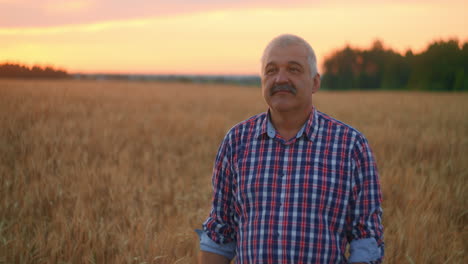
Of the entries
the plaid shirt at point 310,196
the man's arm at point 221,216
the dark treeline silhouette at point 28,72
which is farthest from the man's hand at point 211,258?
the dark treeline silhouette at point 28,72

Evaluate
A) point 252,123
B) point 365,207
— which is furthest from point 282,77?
point 365,207

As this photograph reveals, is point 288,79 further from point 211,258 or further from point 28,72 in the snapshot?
point 28,72

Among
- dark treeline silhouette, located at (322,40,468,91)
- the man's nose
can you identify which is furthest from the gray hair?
dark treeline silhouette, located at (322,40,468,91)

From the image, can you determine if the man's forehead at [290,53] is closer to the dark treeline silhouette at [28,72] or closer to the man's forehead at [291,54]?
the man's forehead at [291,54]

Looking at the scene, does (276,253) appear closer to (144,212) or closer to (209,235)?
(209,235)

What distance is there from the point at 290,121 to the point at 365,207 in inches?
19.2

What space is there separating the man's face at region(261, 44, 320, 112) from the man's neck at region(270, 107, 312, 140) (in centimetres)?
5

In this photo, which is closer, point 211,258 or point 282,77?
point 282,77

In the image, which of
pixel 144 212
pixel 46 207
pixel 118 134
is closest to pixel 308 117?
pixel 144 212

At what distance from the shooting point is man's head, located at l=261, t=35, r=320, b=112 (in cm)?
151

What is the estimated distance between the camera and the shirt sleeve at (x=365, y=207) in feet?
4.79

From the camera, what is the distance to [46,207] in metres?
3.21

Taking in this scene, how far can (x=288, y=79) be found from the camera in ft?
4.94

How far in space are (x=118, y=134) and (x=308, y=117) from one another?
16.3 feet
